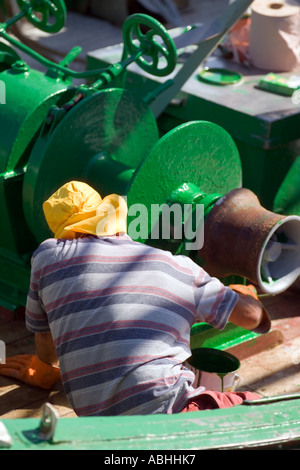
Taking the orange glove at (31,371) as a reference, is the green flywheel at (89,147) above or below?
above

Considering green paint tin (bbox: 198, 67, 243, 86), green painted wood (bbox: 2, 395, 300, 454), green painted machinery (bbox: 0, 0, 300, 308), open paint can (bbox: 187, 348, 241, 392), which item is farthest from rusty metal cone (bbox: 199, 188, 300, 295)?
green paint tin (bbox: 198, 67, 243, 86)

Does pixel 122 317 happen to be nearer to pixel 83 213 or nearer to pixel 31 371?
pixel 83 213

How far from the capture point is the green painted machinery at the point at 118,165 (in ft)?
12.2

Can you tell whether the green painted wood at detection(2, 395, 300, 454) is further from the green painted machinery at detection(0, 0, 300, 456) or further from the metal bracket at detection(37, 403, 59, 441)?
the green painted machinery at detection(0, 0, 300, 456)

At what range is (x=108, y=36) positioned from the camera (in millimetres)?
8633

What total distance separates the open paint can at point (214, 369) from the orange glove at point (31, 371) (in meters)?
0.61

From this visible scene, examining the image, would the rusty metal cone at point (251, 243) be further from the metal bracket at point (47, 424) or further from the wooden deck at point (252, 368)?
the metal bracket at point (47, 424)

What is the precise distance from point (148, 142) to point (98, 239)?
4.65 feet

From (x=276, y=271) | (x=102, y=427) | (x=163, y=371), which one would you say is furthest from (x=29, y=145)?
(x=102, y=427)

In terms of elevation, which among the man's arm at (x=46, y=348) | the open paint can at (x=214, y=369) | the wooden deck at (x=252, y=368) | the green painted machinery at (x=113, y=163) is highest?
the green painted machinery at (x=113, y=163)

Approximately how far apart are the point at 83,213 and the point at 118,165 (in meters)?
1.01

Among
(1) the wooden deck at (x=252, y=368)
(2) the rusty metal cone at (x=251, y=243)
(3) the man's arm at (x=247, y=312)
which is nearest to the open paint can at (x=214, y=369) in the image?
(1) the wooden deck at (x=252, y=368)

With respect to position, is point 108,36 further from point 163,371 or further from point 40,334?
point 163,371

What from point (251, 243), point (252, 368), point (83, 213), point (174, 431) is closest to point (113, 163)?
point (251, 243)
